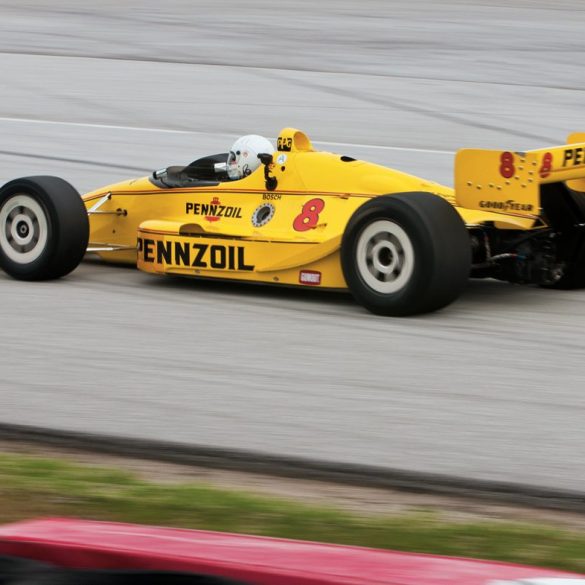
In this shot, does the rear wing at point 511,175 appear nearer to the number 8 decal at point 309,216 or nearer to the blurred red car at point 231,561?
the number 8 decal at point 309,216

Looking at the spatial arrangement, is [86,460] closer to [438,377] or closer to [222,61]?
[438,377]

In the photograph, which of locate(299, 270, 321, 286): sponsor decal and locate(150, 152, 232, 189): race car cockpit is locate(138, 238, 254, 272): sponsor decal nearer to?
locate(299, 270, 321, 286): sponsor decal

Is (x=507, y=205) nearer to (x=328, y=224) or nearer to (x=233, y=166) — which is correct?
(x=328, y=224)

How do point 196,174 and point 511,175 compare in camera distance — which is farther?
point 196,174

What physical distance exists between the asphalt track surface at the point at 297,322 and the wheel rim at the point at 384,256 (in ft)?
0.84

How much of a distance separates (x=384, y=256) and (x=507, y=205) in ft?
2.68

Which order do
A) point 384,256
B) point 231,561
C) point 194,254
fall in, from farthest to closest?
point 194,254
point 384,256
point 231,561

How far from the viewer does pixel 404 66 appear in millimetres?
19828

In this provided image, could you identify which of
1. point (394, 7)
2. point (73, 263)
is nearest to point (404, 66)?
point (394, 7)

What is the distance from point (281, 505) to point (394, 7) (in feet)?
71.4

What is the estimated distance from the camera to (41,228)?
9422 mm

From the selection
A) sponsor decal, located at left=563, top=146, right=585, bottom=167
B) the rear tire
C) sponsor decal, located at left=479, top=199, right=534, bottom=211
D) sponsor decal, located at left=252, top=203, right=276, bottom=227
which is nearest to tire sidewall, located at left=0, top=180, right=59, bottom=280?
the rear tire

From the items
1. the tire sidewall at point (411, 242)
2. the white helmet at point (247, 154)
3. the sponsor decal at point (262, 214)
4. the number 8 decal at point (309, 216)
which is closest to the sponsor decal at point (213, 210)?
the sponsor decal at point (262, 214)

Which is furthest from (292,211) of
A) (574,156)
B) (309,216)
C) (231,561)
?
(231,561)
